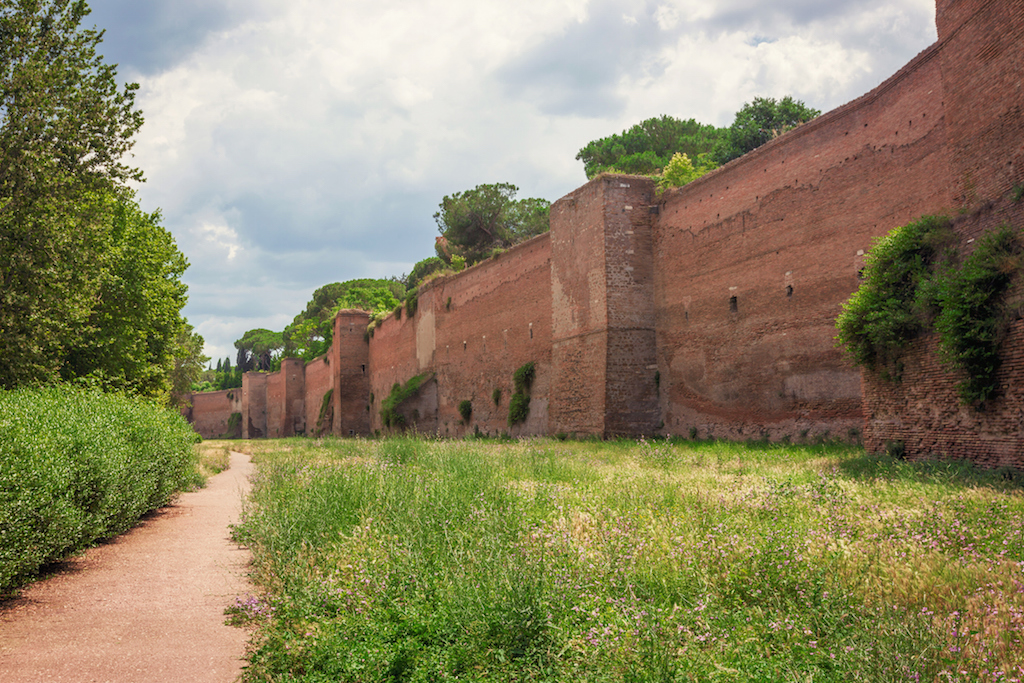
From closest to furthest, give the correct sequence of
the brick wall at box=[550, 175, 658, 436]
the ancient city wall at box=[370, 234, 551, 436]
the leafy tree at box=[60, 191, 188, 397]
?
the leafy tree at box=[60, 191, 188, 397], the brick wall at box=[550, 175, 658, 436], the ancient city wall at box=[370, 234, 551, 436]

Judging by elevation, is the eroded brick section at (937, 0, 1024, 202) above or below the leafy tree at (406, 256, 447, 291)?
below

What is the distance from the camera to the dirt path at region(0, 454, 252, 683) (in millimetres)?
3729

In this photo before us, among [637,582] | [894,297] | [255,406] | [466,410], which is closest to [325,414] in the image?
[255,406]

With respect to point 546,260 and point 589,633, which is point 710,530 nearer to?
point 589,633

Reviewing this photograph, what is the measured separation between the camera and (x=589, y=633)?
3.41 m

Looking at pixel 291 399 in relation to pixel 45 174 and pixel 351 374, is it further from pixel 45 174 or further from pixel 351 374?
pixel 45 174

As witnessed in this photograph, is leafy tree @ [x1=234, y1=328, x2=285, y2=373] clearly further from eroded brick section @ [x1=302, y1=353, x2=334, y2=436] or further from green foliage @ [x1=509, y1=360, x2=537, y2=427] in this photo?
green foliage @ [x1=509, y1=360, x2=537, y2=427]

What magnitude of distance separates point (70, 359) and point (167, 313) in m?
3.61

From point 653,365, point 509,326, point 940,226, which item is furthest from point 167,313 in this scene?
point 940,226

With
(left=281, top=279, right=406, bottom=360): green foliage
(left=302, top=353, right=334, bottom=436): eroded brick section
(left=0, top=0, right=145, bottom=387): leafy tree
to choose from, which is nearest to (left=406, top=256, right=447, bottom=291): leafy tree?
(left=281, top=279, right=406, bottom=360): green foliage

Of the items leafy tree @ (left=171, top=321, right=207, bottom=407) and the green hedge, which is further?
leafy tree @ (left=171, top=321, right=207, bottom=407)

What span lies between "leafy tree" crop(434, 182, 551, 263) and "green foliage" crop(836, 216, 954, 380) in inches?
1071

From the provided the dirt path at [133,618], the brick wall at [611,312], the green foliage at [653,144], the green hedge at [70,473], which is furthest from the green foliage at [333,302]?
the dirt path at [133,618]

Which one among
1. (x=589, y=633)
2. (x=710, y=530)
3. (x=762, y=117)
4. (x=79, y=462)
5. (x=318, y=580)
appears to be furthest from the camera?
(x=762, y=117)
